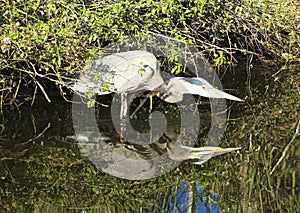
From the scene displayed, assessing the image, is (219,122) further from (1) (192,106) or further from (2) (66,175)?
(2) (66,175)

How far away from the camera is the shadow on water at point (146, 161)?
3.05 metres

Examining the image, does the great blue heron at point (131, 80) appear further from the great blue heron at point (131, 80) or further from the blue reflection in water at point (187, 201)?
the blue reflection in water at point (187, 201)

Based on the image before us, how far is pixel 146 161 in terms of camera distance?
12.1 ft

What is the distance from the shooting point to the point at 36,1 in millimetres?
4504

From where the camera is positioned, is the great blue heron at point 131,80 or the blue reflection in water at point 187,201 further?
the great blue heron at point 131,80

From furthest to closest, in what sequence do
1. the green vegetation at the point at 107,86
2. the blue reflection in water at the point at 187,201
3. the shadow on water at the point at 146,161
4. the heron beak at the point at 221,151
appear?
1. the heron beak at the point at 221,151
2. the green vegetation at the point at 107,86
3. the shadow on water at the point at 146,161
4. the blue reflection in water at the point at 187,201

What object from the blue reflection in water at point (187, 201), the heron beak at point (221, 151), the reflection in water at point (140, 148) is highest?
the blue reflection in water at point (187, 201)

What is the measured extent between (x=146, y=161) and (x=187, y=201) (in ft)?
2.26

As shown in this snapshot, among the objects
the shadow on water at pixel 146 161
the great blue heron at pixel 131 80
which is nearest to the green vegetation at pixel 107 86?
the shadow on water at pixel 146 161

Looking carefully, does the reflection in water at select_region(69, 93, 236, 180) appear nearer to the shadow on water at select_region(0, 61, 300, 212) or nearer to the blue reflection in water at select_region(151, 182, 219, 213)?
the shadow on water at select_region(0, 61, 300, 212)

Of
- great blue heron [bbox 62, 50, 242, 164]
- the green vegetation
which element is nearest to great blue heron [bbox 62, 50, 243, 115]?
great blue heron [bbox 62, 50, 242, 164]

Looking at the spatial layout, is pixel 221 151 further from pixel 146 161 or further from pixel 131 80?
pixel 131 80

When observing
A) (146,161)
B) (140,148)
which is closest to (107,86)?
(140,148)

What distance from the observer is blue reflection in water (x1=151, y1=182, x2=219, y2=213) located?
2.95 m
